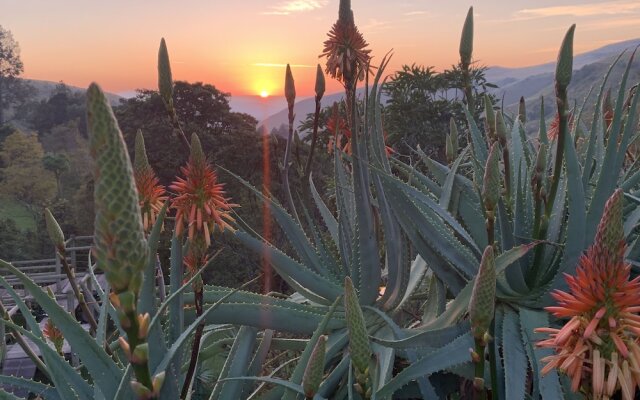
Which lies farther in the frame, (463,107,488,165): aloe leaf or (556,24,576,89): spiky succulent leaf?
(463,107,488,165): aloe leaf

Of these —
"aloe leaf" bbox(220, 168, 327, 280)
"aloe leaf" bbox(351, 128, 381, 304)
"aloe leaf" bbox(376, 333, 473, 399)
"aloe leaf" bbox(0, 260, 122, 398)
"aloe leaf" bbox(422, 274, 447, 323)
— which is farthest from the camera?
"aloe leaf" bbox(220, 168, 327, 280)

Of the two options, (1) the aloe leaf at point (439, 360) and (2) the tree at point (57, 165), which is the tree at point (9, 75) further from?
(1) the aloe leaf at point (439, 360)

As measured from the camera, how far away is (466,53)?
9.02ft

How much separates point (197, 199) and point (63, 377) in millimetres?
634

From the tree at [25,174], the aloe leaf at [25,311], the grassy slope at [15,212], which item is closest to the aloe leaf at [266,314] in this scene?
the aloe leaf at [25,311]

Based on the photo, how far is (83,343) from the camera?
1420mm

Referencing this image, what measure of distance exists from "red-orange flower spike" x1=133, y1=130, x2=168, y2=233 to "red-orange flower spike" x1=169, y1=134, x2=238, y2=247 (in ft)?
0.24

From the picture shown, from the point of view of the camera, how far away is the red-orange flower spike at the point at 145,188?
5.42 ft

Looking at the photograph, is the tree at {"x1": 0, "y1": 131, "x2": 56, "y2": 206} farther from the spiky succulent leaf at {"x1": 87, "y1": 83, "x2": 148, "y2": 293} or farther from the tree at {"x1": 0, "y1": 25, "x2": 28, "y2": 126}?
the spiky succulent leaf at {"x1": 87, "y1": 83, "x2": 148, "y2": 293}

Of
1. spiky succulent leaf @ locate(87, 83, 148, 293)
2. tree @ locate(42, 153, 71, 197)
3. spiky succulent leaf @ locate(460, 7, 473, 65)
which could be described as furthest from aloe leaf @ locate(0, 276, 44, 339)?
tree @ locate(42, 153, 71, 197)

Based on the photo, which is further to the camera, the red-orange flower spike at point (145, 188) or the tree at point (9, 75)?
the tree at point (9, 75)

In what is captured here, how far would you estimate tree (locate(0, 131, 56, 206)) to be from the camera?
4006 centimetres

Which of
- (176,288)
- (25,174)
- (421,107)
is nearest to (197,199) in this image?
(176,288)

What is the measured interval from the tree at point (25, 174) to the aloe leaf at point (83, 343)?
4155cm
